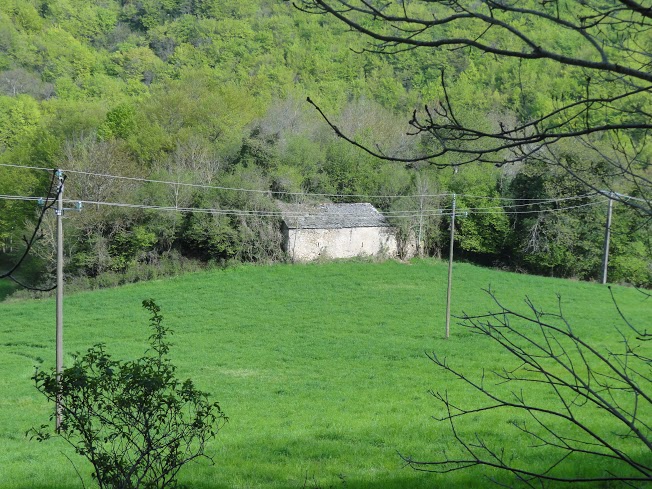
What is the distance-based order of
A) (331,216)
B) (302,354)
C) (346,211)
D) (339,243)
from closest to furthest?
(302,354)
(339,243)
(331,216)
(346,211)

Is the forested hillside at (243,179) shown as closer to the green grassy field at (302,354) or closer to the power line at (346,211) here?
the power line at (346,211)

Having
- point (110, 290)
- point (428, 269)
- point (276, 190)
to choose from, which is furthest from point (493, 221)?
point (110, 290)

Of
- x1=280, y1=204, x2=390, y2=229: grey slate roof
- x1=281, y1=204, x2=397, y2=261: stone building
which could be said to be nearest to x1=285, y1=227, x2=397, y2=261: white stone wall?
x1=281, y1=204, x2=397, y2=261: stone building

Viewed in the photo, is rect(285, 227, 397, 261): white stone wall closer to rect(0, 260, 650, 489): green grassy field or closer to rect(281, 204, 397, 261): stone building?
rect(281, 204, 397, 261): stone building

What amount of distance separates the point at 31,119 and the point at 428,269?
33.8 meters

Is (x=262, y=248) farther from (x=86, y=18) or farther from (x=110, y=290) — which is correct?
(x=86, y=18)

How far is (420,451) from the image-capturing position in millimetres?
10055

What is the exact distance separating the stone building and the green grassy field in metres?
1.42

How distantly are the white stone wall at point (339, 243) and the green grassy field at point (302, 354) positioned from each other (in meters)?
1.30

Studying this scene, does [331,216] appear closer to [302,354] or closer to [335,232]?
[335,232]

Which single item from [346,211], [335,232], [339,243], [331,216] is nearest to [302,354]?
[335,232]

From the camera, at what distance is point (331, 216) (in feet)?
135

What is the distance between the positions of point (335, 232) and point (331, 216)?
1.14m

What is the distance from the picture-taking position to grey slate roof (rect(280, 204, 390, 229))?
3966cm
